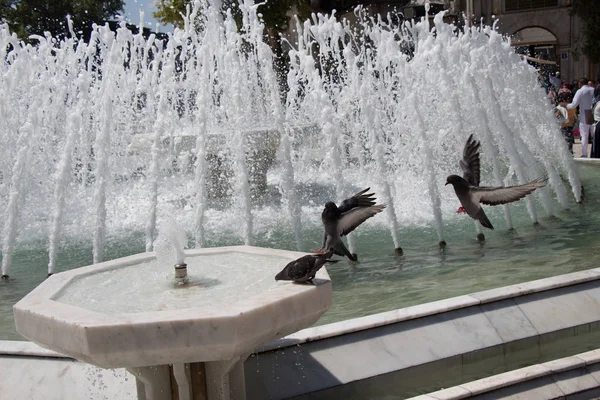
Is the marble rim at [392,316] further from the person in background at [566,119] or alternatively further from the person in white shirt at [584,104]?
the person in white shirt at [584,104]

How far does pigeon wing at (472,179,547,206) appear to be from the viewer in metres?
4.52

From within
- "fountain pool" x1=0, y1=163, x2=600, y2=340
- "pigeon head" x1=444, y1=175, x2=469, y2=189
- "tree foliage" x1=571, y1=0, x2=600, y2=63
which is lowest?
"fountain pool" x1=0, y1=163, x2=600, y2=340

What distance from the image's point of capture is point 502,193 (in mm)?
4676

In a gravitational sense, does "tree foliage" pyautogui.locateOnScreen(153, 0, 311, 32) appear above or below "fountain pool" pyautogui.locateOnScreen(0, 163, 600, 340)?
above

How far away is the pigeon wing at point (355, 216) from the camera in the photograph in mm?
4297

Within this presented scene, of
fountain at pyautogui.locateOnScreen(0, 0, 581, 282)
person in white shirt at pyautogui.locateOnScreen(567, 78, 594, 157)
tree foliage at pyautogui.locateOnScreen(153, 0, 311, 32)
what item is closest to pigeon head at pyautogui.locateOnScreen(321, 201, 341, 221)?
fountain at pyautogui.locateOnScreen(0, 0, 581, 282)

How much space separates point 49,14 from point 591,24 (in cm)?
2304

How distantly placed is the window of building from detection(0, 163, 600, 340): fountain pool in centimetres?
2356

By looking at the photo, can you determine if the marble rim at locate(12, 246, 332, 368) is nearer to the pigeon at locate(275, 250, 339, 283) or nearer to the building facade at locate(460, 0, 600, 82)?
the pigeon at locate(275, 250, 339, 283)

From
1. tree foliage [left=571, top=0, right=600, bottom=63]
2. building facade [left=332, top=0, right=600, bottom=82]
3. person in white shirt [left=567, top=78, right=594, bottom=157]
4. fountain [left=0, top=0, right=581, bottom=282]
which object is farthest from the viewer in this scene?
building facade [left=332, top=0, right=600, bottom=82]

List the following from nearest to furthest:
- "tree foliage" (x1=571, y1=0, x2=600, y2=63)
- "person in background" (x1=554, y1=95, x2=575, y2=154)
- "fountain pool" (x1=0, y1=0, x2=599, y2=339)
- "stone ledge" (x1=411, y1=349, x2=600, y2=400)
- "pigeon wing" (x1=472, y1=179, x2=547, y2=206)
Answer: "stone ledge" (x1=411, y1=349, x2=600, y2=400), "pigeon wing" (x1=472, y1=179, x2=547, y2=206), "fountain pool" (x1=0, y1=0, x2=599, y2=339), "person in background" (x1=554, y1=95, x2=575, y2=154), "tree foliage" (x1=571, y1=0, x2=600, y2=63)

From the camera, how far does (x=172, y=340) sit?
9.50ft

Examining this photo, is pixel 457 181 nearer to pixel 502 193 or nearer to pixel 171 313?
pixel 502 193

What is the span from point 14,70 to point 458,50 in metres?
5.55
